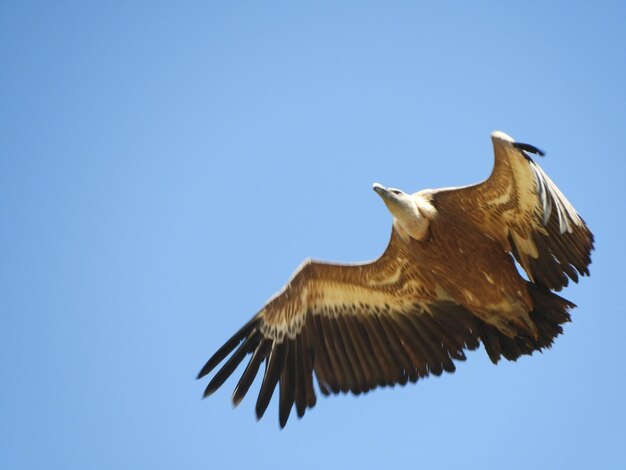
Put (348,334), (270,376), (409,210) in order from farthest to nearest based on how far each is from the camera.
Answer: (348,334)
(270,376)
(409,210)

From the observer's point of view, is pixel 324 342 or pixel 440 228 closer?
pixel 440 228

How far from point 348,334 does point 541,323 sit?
2.58 meters

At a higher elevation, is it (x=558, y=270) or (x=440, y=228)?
(x=440, y=228)

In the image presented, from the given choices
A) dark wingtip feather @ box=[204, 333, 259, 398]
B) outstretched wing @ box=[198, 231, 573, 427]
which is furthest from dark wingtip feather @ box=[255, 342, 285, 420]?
dark wingtip feather @ box=[204, 333, 259, 398]

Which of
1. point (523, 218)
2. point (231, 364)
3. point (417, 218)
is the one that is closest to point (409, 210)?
point (417, 218)

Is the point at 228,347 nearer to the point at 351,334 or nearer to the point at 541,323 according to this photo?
the point at 351,334

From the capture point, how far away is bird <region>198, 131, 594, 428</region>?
11539 millimetres

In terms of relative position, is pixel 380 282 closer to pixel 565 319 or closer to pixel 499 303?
pixel 499 303

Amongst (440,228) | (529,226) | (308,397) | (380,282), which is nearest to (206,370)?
(308,397)

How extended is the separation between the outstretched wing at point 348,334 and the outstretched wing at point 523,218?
1131 millimetres

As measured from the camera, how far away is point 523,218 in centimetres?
1167

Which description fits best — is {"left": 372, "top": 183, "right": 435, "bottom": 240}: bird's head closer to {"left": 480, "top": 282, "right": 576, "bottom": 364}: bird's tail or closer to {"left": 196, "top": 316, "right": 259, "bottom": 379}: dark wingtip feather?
{"left": 480, "top": 282, "right": 576, "bottom": 364}: bird's tail

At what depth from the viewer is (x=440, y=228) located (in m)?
11.8

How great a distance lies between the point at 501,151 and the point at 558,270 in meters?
1.70
